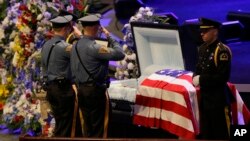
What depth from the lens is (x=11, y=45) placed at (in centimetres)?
802

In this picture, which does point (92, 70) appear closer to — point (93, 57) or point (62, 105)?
point (93, 57)

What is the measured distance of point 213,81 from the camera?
586 centimetres

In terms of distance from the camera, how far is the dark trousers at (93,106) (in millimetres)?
6148

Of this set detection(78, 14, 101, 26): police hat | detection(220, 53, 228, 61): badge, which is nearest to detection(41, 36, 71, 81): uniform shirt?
detection(78, 14, 101, 26): police hat

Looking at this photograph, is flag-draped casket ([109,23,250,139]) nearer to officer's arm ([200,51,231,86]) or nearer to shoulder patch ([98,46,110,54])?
officer's arm ([200,51,231,86])

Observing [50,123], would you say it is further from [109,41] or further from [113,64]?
[113,64]

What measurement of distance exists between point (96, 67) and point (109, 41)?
0.32 m

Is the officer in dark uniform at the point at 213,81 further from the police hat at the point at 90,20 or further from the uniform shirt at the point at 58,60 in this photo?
the uniform shirt at the point at 58,60

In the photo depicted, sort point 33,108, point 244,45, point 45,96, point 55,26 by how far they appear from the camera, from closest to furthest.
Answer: point 55,26 < point 45,96 < point 33,108 < point 244,45

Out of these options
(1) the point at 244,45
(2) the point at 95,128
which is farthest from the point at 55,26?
(1) the point at 244,45

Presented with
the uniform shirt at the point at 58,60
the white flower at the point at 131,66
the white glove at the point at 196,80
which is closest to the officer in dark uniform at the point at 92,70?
the uniform shirt at the point at 58,60

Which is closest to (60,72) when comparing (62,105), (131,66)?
(62,105)

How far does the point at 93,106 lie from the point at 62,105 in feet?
1.45

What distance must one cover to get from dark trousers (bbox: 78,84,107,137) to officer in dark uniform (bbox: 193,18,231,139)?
101cm
